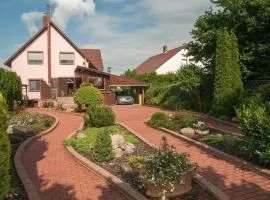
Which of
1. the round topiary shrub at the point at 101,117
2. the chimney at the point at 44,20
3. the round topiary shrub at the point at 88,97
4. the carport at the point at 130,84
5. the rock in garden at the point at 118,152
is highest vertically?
the chimney at the point at 44,20

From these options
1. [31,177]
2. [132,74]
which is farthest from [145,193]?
[132,74]

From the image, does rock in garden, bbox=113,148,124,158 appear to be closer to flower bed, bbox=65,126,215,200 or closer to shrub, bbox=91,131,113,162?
flower bed, bbox=65,126,215,200

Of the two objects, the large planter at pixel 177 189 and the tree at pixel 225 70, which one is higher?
the tree at pixel 225 70

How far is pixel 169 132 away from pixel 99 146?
5343 mm

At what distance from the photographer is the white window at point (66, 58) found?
136 feet

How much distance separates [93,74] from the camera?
40.1 meters

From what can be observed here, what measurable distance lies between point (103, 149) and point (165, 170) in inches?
155

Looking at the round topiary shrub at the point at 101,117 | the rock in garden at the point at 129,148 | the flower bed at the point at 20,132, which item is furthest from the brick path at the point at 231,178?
the round topiary shrub at the point at 101,117

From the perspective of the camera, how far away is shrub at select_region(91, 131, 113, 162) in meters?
11.9

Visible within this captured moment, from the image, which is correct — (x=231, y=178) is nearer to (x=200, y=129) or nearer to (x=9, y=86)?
(x=200, y=129)

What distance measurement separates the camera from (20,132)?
1720cm

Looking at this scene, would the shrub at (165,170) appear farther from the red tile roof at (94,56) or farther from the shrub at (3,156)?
the red tile roof at (94,56)

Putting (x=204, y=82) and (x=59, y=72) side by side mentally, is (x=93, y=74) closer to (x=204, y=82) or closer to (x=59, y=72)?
(x=59, y=72)

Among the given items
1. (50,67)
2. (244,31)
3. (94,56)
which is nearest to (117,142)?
(244,31)
